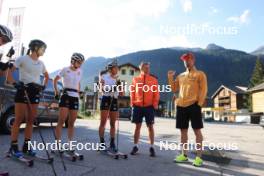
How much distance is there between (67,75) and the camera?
18.4ft

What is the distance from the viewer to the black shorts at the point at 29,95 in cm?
480

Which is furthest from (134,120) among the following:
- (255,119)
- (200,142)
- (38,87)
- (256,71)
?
(256,71)

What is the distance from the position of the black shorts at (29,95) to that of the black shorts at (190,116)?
2855mm

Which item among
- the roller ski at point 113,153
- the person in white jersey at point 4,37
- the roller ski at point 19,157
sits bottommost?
the roller ski at point 113,153

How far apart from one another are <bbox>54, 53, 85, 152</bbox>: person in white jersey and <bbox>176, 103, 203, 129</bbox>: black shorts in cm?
213

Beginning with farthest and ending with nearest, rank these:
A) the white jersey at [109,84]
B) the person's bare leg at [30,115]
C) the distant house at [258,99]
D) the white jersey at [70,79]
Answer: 1. the distant house at [258,99]
2. the white jersey at [109,84]
3. the white jersey at [70,79]
4. the person's bare leg at [30,115]

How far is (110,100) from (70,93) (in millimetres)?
976

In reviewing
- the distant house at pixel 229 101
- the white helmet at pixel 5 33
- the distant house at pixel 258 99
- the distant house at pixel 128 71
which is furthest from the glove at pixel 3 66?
the distant house at pixel 229 101

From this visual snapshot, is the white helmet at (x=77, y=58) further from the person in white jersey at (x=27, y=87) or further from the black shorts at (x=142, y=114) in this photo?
the black shorts at (x=142, y=114)

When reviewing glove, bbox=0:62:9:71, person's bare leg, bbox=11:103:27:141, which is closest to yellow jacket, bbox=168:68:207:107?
person's bare leg, bbox=11:103:27:141

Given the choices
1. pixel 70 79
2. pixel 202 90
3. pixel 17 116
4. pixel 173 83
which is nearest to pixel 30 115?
pixel 17 116

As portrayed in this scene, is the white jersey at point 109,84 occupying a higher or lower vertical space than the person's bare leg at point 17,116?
higher

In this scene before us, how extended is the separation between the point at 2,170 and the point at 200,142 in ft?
11.7

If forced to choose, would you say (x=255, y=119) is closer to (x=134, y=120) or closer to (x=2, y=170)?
(x=134, y=120)
